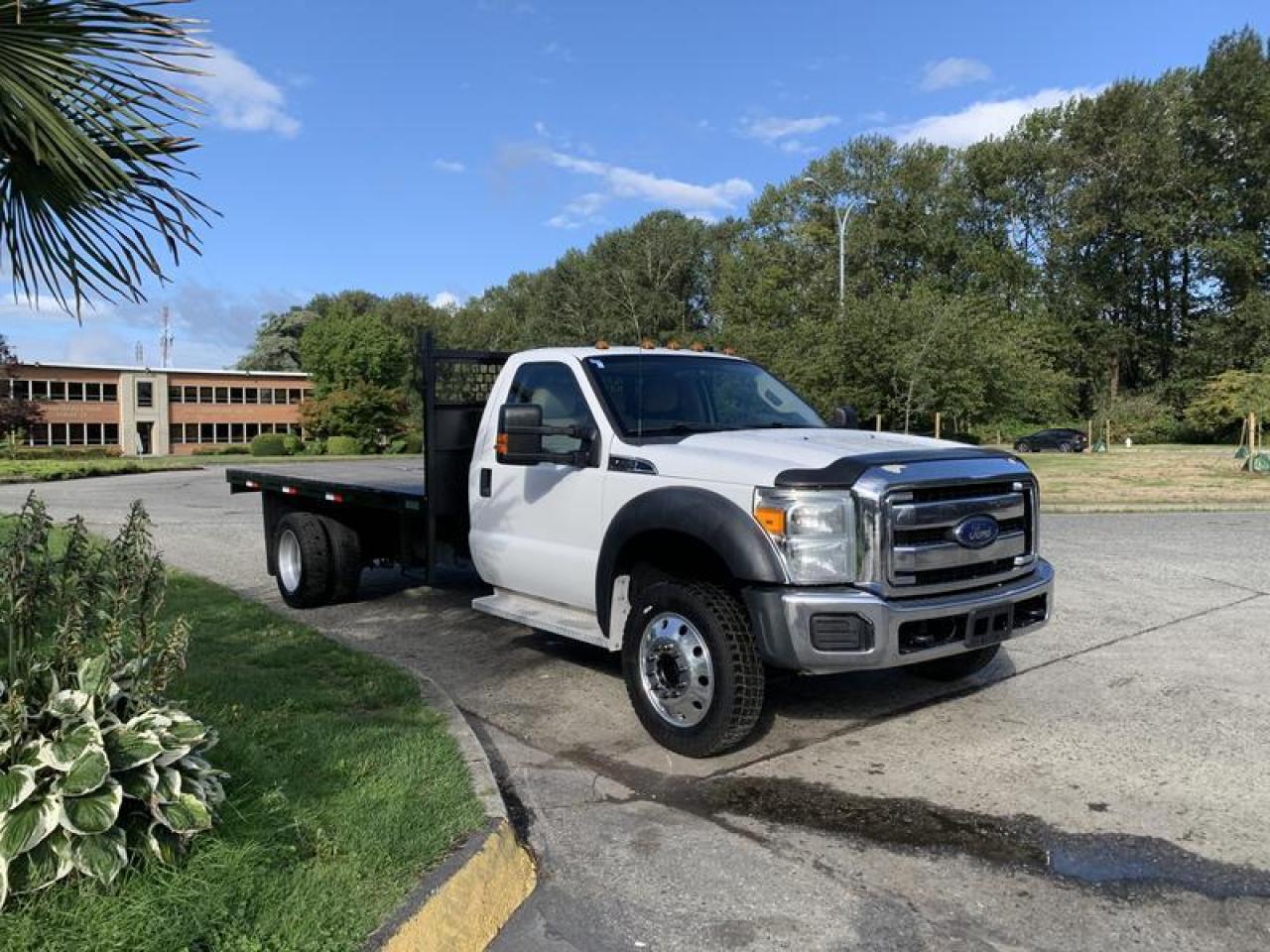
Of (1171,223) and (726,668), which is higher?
(1171,223)

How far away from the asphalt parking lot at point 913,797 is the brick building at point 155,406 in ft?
190

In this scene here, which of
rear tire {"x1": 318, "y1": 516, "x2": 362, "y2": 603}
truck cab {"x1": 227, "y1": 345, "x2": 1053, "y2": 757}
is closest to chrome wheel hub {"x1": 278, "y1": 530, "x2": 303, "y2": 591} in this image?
rear tire {"x1": 318, "y1": 516, "x2": 362, "y2": 603}

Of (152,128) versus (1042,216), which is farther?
(1042,216)

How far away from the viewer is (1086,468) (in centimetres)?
2777

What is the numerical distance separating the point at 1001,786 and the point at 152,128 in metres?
4.62

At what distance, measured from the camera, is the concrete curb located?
312cm

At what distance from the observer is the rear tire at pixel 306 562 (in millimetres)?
8375

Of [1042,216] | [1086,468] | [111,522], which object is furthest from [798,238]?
[111,522]

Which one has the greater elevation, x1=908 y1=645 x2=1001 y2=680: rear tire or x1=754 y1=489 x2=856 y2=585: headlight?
x1=754 y1=489 x2=856 y2=585: headlight

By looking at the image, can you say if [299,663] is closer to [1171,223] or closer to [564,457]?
[564,457]

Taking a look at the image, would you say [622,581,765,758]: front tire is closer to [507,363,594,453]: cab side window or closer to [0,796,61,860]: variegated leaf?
[507,363,594,453]: cab side window

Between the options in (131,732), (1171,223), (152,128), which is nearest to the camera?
(131,732)

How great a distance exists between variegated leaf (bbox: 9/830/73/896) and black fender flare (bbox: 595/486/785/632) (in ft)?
9.34

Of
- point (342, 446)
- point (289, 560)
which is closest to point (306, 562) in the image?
point (289, 560)
